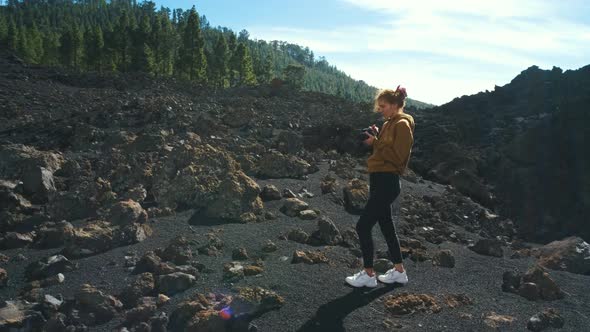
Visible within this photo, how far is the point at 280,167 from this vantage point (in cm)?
1292

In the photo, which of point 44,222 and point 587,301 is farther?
point 44,222

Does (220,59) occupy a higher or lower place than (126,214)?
higher

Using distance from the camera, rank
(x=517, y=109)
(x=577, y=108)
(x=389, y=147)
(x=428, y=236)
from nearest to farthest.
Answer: (x=389, y=147), (x=428, y=236), (x=577, y=108), (x=517, y=109)

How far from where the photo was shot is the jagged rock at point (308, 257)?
23.7 feet

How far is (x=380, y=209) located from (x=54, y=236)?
5.39 meters

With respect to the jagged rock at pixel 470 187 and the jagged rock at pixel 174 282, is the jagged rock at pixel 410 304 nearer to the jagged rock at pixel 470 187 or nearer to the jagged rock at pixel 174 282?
the jagged rock at pixel 174 282

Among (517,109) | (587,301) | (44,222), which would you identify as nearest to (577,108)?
(517,109)

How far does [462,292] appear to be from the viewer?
Answer: 652 centimetres

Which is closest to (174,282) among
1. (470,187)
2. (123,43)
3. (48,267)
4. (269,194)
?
(48,267)

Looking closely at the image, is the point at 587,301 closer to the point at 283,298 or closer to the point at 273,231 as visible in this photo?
the point at 283,298

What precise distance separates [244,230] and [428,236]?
3.85 m

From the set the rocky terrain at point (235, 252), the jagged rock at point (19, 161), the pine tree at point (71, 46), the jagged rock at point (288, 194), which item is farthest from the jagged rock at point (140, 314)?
the pine tree at point (71, 46)

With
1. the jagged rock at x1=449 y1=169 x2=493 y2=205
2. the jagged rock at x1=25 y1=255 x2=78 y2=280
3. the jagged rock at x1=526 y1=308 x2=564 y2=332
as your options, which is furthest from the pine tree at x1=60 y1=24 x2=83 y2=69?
the jagged rock at x1=526 y1=308 x2=564 y2=332

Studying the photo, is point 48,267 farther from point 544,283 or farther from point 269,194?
point 544,283
